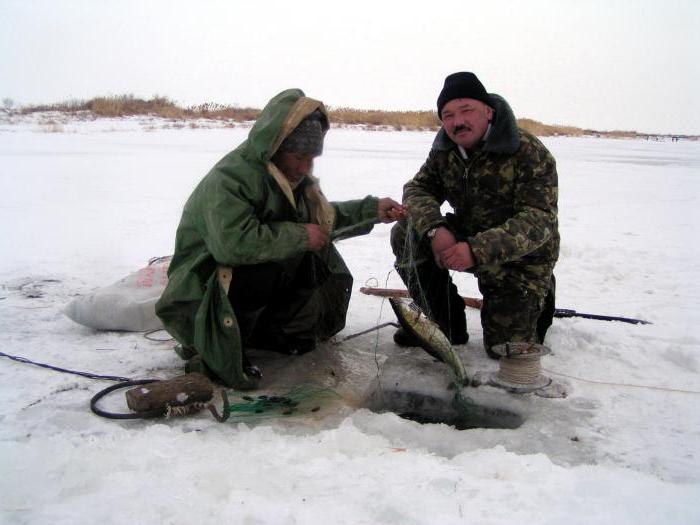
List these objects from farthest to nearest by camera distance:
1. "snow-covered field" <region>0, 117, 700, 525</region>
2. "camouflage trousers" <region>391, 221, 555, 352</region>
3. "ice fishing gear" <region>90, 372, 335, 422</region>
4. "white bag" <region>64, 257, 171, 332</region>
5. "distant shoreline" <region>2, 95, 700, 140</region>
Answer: "distant shoreline" <region>2, 95, 700, 140</region> → "white bag" <region>64, 257, 171, 332</region> → "camouflage trousers" <region>391, 221, 555, 352</region> → "ice fishing gear" <region>90, 372, 335, 422</region> → "snow-covered field" <region>0, 117, 700, 525</region>

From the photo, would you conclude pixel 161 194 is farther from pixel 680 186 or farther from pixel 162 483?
pixel 680 186

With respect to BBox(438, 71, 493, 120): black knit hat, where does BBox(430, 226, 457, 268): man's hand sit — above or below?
below

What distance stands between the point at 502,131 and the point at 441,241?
0.68 meters

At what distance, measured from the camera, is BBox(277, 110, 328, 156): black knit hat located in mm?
3129

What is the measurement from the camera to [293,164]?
3.24 meters

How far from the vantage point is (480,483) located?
2221 mm

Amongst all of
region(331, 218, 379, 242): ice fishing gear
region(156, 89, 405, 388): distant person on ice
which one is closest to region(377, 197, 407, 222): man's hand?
region(331, 218, 379, 242): ice fishing gear

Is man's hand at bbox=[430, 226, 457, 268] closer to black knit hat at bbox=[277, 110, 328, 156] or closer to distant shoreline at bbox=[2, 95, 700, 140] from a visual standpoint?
black knit hat at bbox=[277, 110, 328, 156]

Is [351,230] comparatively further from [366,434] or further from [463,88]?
[366,434]

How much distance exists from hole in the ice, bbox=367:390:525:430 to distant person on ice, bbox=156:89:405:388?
2.38ft

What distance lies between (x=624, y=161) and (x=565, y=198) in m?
8.52

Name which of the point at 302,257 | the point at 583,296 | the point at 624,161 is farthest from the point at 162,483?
the point at 624,161

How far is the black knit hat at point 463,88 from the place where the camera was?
3336 mm

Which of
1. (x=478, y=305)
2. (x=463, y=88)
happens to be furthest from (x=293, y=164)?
(x=478, y=305)
